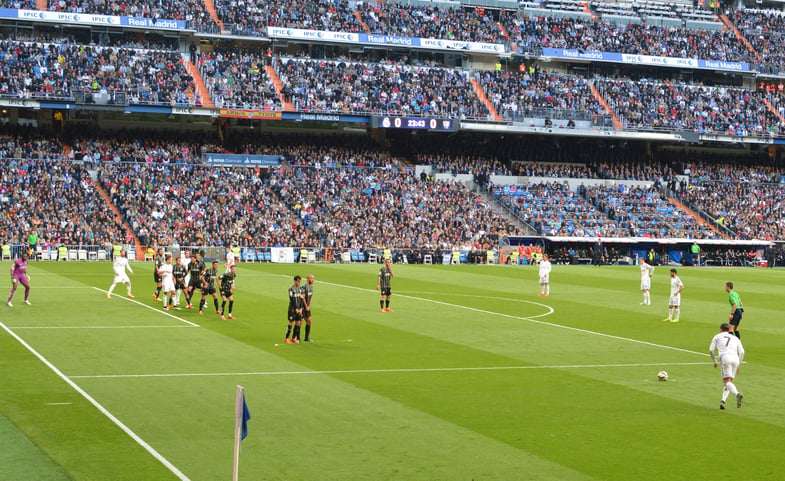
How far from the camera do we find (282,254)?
67.8 metres

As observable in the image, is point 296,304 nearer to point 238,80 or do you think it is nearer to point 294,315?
point 294,315

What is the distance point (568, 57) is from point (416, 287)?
49.7 metres

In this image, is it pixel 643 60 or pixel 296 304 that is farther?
pixel 643 60

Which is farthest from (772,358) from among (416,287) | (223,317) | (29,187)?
(29,187)

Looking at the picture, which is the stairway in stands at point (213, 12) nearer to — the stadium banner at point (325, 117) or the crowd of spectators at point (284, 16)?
the crowd of spectators at point (284, 16)

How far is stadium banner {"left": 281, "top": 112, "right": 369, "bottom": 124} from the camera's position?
80.1 metres

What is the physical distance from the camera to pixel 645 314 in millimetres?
39406

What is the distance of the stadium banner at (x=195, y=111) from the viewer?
76669mm

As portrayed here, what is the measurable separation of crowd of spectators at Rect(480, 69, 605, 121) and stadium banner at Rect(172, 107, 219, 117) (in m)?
24.2

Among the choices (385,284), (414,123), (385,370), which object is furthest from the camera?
(414,123)

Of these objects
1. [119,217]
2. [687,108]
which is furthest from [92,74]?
[687,108]

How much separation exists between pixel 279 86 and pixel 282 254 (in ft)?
65.0

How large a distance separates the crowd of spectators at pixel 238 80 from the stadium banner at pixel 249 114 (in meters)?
0.55

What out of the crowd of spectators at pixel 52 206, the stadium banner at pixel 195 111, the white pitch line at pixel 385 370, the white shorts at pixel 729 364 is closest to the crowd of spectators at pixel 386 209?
the stadium banner at pixel 195 111
